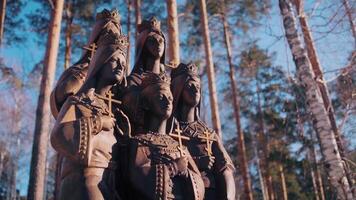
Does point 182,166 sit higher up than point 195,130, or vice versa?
point 195,130

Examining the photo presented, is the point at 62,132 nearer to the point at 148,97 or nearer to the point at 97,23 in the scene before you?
the point at 148,97

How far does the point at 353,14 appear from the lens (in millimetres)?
6402

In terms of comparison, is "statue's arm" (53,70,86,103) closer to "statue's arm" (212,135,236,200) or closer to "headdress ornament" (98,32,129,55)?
"headdress ornament" (98,32,129,55)

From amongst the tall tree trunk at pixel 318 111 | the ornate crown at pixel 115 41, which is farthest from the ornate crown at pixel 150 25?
the tall tree trunk at pixel 318 111

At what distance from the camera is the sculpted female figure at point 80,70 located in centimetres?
369

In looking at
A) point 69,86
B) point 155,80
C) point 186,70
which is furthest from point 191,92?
point 69,86

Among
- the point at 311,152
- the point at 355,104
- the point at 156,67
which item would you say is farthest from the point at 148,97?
the point at 311,152

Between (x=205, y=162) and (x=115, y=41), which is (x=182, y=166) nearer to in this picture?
(x=205, y=162)

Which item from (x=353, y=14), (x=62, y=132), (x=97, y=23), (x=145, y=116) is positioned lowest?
(x=62, y=132)

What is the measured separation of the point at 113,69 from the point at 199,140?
1.04 m

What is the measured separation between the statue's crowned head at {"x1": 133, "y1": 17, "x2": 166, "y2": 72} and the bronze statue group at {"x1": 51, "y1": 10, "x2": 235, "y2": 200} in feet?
0.03

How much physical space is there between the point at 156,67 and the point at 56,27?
7367 millimetres

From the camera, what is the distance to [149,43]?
4.29 meters

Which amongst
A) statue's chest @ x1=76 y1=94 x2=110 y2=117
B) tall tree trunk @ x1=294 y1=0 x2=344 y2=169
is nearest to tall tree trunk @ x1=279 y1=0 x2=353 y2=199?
tall tree trunk @ x1=294 y1=0 x2=344 y2=169
